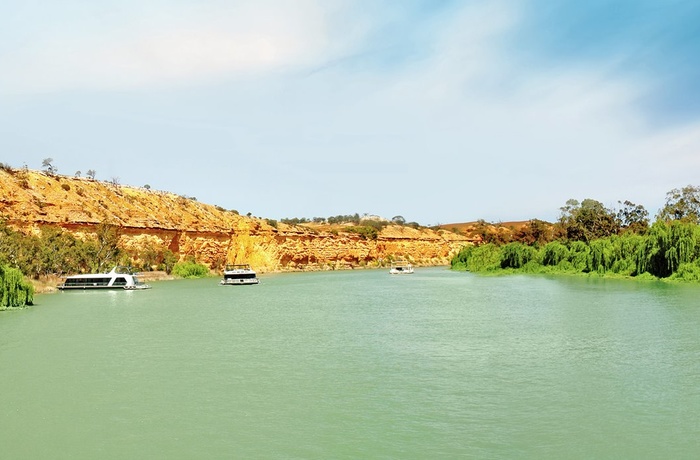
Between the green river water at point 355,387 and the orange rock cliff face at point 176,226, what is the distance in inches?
1586

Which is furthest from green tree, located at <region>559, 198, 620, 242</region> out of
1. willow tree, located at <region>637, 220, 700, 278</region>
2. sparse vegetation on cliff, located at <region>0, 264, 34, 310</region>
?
sparse vegetation on cliff, located at <region>0, 264, 34, 310</region>

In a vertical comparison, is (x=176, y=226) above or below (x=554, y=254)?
above

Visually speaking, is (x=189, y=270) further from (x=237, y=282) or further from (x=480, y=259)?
(x=480, y=259)

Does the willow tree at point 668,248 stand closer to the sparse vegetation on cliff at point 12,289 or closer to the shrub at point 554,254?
the shrub at point 554,254

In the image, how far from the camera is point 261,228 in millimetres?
91188

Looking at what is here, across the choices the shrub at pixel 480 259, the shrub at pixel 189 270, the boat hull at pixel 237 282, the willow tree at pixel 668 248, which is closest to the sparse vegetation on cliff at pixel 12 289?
the boat hull at pixel 237 282

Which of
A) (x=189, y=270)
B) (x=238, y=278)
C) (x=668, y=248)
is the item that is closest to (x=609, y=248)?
(x=668, y=248)

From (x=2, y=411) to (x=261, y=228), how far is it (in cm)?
7909

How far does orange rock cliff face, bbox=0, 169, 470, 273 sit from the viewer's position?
213 ft

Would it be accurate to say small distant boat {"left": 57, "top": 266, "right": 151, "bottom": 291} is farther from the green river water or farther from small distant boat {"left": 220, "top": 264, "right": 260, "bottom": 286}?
the green river water

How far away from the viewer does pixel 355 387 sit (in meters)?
14.2

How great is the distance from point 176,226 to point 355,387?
67932 mm

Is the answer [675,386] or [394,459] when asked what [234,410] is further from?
[675,386]

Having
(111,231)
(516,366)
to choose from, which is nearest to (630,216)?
(111,231)
